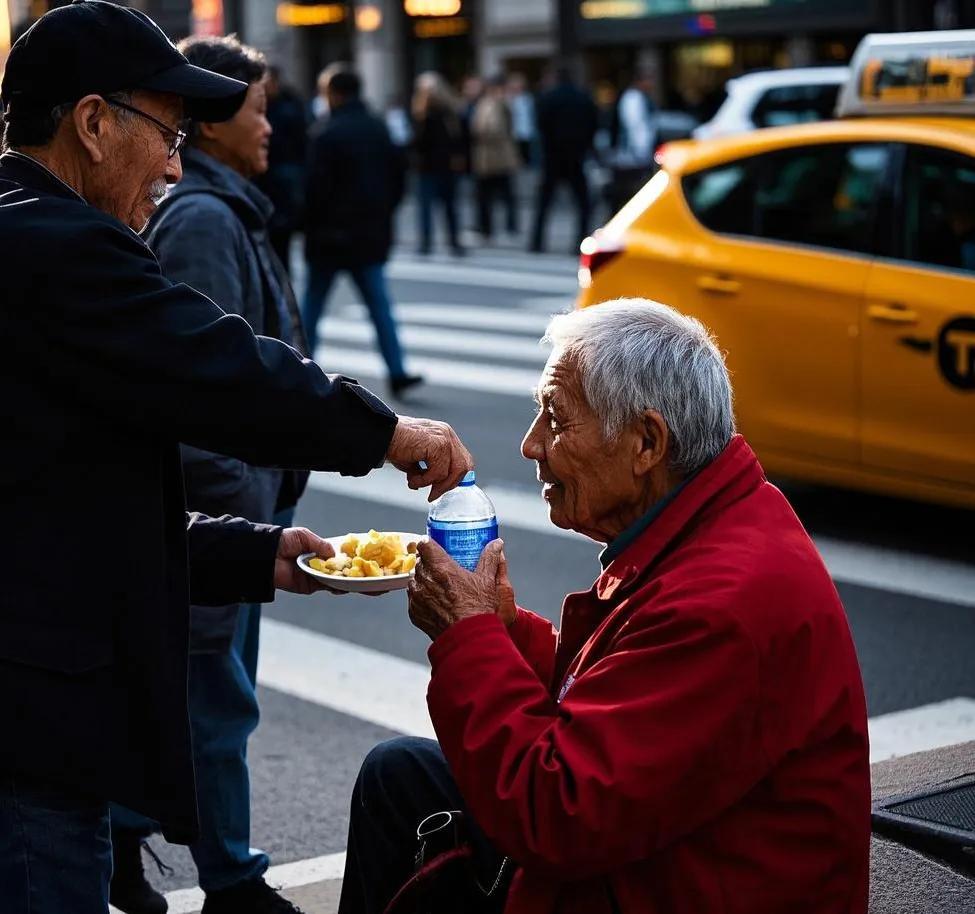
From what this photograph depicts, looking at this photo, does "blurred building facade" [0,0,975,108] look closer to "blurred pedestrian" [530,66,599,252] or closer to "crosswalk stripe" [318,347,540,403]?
"blurred pedestrian" [530,66,599,252]

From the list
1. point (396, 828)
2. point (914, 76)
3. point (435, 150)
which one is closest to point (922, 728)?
point (396, 828)

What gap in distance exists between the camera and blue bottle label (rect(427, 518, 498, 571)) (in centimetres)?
288

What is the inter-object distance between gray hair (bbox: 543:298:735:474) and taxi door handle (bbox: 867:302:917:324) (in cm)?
408

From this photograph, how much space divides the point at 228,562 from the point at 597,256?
5.10m

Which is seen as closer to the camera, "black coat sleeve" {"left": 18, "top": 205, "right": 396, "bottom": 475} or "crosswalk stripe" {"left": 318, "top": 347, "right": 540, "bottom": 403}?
"black coat sleeve" {"left": 18, "top": 205, "right": 396, "bottom": 475}

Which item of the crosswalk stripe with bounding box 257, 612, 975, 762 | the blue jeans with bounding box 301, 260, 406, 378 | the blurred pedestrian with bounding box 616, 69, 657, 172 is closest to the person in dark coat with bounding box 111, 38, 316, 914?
the crosswalk stripe with bounding box 257, 612, 975, 762

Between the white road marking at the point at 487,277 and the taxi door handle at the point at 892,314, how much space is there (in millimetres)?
8909

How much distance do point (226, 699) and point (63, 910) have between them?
1391mm

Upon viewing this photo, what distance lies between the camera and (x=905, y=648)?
19.1 feet

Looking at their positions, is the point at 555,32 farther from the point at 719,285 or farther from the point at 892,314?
the point at 892,314

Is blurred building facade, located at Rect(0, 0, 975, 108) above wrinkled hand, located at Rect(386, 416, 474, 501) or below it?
below

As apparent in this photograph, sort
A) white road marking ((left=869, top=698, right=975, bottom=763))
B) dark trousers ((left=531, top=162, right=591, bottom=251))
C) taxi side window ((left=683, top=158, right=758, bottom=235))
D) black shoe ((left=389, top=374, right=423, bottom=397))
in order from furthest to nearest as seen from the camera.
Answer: dark trousers ((left=531, top=162, right=591, bottom=251)) → black shoe ((left=389, top=374, right=423, bottom=397)) → taxi side window ((left=683, top=158, right=758, bottom=235)) → white road marking ((left=869, top=698, right=975, bottom=763))

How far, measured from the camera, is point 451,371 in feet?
38.0

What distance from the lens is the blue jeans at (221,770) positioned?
3.77m
